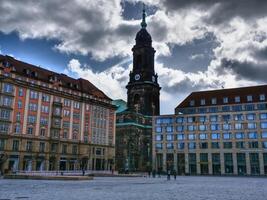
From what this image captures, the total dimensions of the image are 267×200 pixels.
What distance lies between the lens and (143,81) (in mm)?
124125

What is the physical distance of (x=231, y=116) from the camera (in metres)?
105

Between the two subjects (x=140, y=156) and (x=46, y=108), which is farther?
(x=140, y=156)

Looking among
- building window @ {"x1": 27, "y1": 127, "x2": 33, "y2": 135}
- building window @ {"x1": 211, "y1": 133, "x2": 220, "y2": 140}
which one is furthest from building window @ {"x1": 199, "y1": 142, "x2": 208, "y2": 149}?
building window @ {"x1": 27, "y1": 127, "x2": 33, "y2": 135}

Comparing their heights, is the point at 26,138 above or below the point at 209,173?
above

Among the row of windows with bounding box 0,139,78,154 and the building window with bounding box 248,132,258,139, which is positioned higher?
the building window with bounding box 248,132,258,139

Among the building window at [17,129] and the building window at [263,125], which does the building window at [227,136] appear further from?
the building window at [17,129]

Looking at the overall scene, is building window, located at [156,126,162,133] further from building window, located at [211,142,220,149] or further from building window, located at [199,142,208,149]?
building window, located at [211,142,220,149]

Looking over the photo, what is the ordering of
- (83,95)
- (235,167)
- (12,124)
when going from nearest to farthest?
(12,124) < (83,95) < (235,167)

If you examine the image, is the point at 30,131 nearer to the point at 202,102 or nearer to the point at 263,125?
the point at 202,102

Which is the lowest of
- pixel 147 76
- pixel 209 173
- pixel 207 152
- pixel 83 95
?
pixel 209 173

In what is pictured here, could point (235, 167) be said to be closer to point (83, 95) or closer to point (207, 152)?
point (207, 152)

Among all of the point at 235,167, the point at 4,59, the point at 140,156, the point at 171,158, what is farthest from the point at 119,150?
the point at 4,59

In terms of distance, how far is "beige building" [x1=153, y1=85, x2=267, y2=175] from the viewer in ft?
331

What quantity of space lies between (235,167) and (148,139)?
34194 mm
